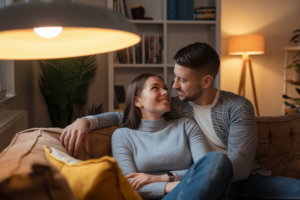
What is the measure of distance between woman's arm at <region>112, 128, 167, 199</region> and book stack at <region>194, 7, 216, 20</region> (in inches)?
84.2

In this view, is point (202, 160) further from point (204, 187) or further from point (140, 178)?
→ point (140, 178)

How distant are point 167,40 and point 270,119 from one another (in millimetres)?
1908

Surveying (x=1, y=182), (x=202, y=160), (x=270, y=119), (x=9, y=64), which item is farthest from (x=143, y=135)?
(x=9, y=64)

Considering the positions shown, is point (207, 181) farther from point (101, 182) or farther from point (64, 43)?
point (64, 43)

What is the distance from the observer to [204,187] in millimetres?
848

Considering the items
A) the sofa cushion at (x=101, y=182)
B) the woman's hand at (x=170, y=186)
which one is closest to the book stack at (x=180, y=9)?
the woman's hand at (x=170, y=186)

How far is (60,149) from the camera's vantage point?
3.91ft

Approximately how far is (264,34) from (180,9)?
5.19 ft

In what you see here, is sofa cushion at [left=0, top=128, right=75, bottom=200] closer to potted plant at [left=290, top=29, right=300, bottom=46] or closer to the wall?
the wall

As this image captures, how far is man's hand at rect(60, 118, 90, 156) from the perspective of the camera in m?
1.27

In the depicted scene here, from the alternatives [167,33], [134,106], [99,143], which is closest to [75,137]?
[99,143]

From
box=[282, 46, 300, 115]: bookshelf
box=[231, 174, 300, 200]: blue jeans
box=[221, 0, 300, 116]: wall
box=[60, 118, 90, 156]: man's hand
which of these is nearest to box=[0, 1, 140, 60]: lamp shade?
box=[60, 118, 90, 156]: man's hand

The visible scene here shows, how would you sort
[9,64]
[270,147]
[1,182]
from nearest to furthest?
[1,182]
[270,147]
[9,64]

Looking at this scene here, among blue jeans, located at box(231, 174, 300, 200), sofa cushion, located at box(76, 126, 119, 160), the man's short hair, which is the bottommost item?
blue jeans, located at box(231, 174, 300, 200)
